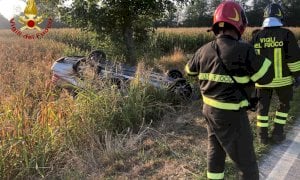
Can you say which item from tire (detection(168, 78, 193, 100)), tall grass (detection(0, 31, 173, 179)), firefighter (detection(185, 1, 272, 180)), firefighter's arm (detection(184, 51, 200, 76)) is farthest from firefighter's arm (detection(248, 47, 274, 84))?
tire (detection(168, 78, 193, 100))

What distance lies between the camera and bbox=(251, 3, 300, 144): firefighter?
16.5 feet

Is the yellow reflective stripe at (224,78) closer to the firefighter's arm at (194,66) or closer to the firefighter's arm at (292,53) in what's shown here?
the firefighter's arm at (194,66)

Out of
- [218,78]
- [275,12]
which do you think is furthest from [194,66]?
[275,12]

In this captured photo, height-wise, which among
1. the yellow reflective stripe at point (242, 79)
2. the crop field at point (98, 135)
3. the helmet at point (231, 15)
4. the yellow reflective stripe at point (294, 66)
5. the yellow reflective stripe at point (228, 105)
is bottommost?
the crop field at point (98, 135)

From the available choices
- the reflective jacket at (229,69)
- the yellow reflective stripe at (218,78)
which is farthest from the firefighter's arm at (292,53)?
the yellow reflective stripe at (218,78)

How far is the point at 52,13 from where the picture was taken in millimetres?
11781

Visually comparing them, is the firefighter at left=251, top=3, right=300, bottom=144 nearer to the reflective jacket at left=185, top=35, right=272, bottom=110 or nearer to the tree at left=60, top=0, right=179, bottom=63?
the reflective jacket at left=185, top=35, right=272, bottom=110

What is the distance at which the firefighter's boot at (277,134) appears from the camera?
17.2ft

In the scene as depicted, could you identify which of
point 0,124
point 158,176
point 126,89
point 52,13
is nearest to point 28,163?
point 0,124

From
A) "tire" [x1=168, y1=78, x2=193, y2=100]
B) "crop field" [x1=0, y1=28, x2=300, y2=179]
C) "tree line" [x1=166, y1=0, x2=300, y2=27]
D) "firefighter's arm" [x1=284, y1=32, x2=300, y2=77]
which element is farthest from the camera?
"tree line" [x1=166, y1=0, x2=300, y2=27]

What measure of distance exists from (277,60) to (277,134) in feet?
3.35

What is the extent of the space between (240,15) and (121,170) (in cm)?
240

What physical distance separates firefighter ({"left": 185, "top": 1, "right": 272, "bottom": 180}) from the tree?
8063 mm

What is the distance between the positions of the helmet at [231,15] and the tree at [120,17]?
318 inches
